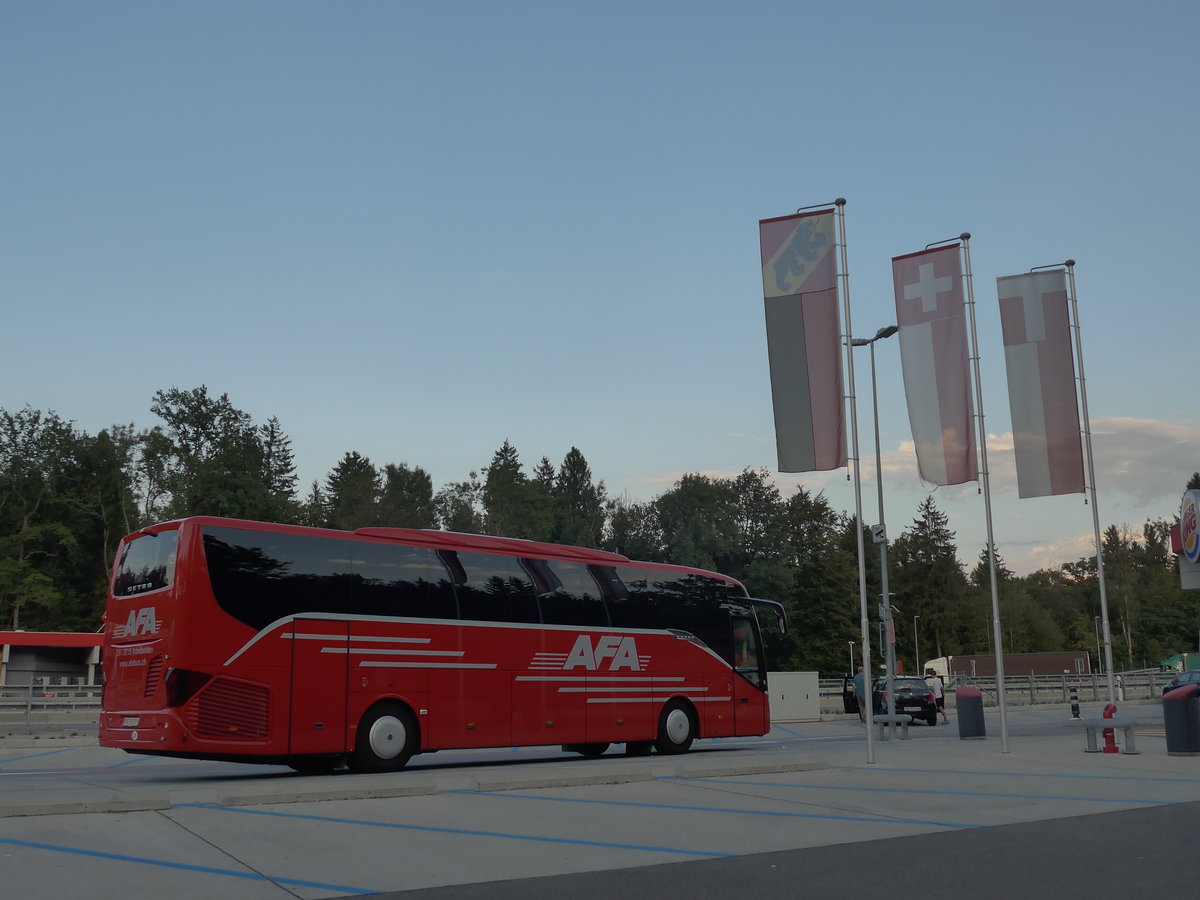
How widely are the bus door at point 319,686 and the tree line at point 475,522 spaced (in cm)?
6295

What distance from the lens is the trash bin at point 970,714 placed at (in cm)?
2291

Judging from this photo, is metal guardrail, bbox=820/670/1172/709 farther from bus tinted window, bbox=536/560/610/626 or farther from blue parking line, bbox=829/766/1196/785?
blue parking line, bbox=829/766/1196/785

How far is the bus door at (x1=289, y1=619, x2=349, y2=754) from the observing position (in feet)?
50.8

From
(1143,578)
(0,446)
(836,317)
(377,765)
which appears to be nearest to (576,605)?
(377,765)

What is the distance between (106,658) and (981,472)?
13.9m

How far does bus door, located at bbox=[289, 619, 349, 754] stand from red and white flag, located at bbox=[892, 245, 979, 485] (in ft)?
32.2

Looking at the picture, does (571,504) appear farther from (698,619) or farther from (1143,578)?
(698,619)

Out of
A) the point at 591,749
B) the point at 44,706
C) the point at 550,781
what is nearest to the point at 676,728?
the point at 591,749

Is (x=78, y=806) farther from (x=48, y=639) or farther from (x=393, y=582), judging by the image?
(x=48, y=639)

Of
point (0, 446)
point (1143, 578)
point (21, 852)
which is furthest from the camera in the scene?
point (1143, 578)

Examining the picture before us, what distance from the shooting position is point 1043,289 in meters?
20.0

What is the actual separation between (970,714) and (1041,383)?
7387mm

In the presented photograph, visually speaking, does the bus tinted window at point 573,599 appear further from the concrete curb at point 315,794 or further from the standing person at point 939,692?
the standing person at point 939,692

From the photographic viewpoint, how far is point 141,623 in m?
15.3
